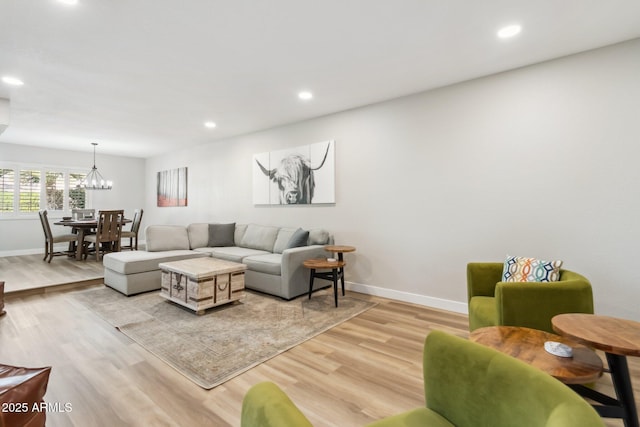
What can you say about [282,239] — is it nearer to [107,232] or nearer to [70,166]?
[107,232]

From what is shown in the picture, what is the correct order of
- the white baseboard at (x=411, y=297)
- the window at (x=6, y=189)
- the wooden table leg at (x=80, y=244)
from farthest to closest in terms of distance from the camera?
1. the window at (x=6, y=189)
2. the wooden table leg at (x=80, y=244)
3. the white baseboard at (x=411, y=297)

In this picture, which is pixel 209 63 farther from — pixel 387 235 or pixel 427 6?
pixel 387 235

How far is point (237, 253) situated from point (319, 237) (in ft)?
Result: 4.35

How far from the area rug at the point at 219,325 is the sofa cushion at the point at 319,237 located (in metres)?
0.70

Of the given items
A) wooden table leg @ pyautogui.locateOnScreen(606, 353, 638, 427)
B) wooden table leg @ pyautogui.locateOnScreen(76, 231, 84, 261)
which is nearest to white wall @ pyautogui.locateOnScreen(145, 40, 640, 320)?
wooden table leg @ pyautogui.locateOnScreen(606, 353, 638, 427)

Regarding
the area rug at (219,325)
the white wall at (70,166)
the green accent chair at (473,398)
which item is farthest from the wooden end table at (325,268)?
the white wall at (70,166)

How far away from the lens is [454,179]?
3.33 meters

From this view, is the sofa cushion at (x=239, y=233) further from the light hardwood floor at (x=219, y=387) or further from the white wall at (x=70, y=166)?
the white wall at (x=70, y=166)

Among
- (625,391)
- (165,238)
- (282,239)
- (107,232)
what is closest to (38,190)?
(107,232)

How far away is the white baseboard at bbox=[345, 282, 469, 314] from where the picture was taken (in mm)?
3281

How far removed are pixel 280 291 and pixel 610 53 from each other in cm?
402

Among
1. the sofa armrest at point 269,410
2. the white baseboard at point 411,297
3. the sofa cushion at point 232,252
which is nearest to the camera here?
the sofa armrest at point 269,410

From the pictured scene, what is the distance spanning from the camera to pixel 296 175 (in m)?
4.71

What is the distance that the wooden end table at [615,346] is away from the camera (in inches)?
51.6
